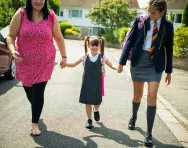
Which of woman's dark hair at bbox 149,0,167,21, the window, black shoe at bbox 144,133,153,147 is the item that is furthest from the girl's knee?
the window

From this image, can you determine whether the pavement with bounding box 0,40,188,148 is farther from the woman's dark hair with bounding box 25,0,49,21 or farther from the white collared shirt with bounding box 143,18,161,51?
the woman's dark hair with bounding box 25,0,49,21

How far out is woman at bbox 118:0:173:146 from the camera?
4.36 meters

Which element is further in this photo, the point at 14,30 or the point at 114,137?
the point at 114,137

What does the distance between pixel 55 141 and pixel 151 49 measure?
187cm

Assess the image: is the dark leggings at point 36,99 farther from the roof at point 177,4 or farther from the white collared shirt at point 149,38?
the roof at point 177,4

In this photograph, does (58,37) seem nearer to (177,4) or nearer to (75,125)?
(75,125)

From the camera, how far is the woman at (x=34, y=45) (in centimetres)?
430

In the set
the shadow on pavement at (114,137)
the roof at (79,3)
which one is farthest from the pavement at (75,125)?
the roof at (79,3)

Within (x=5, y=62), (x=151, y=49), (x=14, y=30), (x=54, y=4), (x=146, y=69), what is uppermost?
(x=54, y=4)

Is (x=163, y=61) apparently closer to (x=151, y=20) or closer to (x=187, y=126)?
(x=151, y=20)

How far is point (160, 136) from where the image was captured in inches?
192

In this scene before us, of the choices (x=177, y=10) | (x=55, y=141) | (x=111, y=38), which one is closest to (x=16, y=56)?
(x=55, y=141)

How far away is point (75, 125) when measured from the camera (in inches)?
201

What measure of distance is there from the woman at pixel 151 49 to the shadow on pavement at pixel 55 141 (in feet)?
3.31
